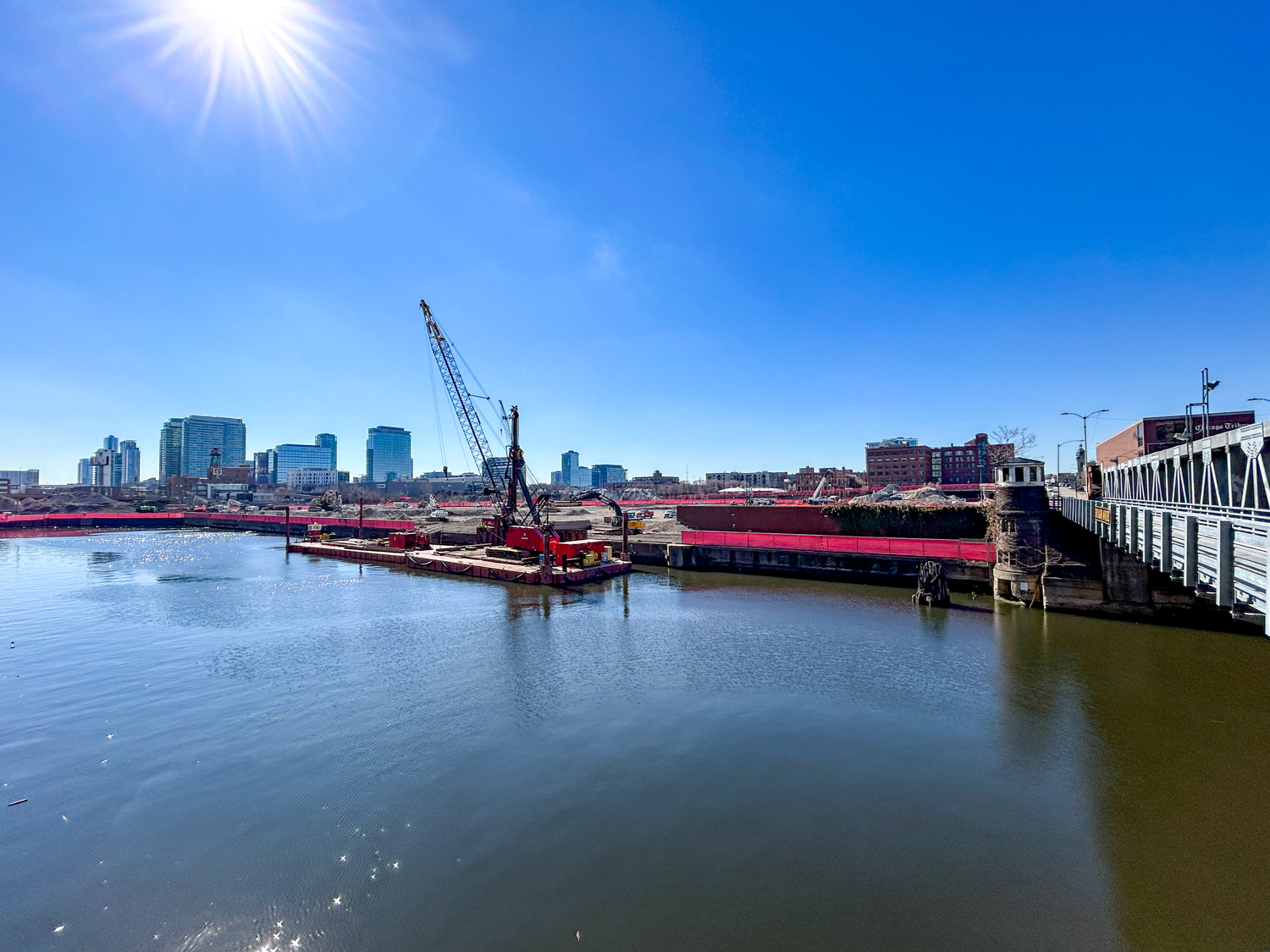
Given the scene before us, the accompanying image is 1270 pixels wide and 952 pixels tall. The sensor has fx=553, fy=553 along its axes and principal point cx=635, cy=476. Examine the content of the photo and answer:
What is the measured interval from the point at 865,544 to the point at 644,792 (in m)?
35.7

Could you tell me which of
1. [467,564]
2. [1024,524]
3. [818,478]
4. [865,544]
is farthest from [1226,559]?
[818,478]

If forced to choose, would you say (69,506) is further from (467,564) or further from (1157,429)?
(1157,429)

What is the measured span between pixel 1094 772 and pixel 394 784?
719 inches

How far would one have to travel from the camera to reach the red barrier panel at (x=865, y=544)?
40219 mm

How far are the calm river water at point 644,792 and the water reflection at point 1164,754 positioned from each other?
0.09m

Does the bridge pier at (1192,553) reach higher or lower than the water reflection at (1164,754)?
higher

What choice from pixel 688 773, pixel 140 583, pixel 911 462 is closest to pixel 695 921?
pixel 688 773

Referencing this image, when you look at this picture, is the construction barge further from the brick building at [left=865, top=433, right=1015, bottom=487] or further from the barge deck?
the brick building at [left=865, top=433, right=1015, bottom=487]

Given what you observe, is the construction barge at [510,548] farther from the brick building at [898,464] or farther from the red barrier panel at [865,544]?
the brick building at [898,464]

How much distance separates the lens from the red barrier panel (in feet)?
132

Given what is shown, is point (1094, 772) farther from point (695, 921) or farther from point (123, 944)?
point (123, 944)

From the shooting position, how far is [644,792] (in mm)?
13695

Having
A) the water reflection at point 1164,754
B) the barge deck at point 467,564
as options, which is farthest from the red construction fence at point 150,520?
the water reflection at point 1164,754

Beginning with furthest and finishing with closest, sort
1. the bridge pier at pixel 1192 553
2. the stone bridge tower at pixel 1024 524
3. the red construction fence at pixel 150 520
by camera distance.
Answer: the red construction fence at pixel 150 520 < the stone bridge tower at pixel 1024 524 < the bridge pier at pixel 1192 553
